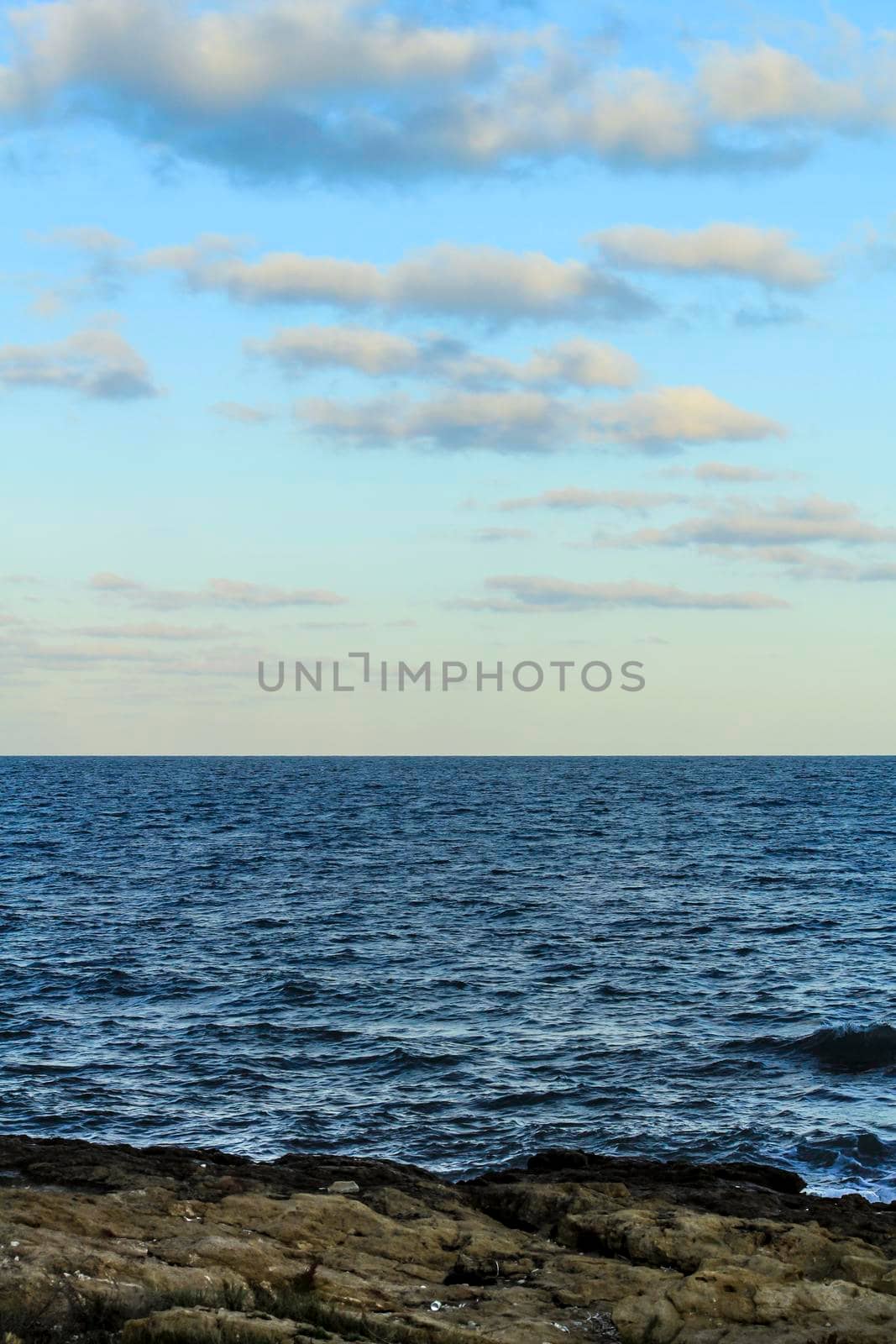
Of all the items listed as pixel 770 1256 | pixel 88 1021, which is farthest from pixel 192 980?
pixel 770 1256

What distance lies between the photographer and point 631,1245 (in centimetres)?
1470

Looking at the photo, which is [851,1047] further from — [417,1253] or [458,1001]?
[417,1253]

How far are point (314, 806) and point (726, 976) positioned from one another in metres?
84.0

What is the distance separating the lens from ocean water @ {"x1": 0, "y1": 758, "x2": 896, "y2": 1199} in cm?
2325

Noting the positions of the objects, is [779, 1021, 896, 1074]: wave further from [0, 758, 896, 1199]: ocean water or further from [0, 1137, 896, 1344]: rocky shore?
[0, 1137, 896, 1344]: rocky shore

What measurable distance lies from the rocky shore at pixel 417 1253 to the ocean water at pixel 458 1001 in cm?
404

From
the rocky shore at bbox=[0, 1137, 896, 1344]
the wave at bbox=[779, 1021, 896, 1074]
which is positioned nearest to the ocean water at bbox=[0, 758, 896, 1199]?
the wave at bbox=[779, 1021, 896, 1074]

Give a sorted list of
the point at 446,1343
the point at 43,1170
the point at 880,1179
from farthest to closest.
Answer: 1. the point at 880,1179
2. the point at 43,1170
3. the point at 446,1343

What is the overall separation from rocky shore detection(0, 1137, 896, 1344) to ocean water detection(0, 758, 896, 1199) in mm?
4037

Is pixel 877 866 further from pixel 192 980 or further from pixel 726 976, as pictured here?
pixel 192 980

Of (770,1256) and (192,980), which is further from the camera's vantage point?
(192,980)

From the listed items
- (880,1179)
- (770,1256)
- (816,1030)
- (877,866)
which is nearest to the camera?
(770,1256)

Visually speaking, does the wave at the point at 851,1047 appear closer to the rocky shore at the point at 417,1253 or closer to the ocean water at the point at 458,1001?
the ocean water at the point at 458,1001

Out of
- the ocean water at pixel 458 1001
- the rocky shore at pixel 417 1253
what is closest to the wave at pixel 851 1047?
the ocean water at pixel 458 1001
